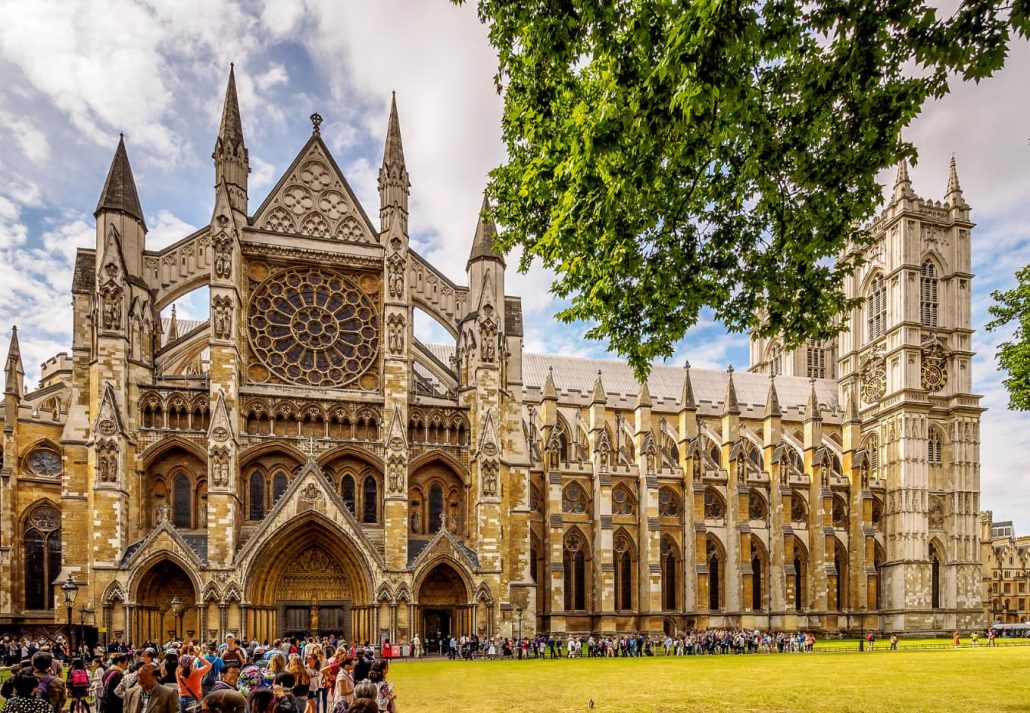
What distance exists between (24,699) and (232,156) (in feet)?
94.9

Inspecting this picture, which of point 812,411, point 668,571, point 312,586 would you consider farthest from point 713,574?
point 312,586

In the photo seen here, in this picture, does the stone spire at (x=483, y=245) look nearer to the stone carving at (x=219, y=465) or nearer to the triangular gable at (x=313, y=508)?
the triangular gable at (x=313, y=508)

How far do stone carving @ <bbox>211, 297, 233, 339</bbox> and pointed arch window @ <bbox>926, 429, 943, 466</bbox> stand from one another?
45552mm

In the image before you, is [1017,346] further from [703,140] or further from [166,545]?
[166,545]

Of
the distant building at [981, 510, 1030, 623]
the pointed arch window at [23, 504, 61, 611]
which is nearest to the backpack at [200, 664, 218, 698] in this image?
the pointed arch window at [23, 504, 61, 611]

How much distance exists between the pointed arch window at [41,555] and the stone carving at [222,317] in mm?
12843

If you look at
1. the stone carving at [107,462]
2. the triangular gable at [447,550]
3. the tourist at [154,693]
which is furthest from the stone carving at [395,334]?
the tourist at [154,693]

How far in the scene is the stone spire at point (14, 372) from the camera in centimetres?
3550

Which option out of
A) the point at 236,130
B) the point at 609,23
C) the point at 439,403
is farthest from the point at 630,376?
the point at 609,23

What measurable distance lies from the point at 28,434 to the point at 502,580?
70.6 ft

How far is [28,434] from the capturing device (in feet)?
118

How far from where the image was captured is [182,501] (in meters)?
30.9

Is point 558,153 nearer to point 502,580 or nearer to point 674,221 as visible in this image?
point 674,221

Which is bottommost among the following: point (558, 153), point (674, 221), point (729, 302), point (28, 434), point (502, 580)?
point (502, 580)
